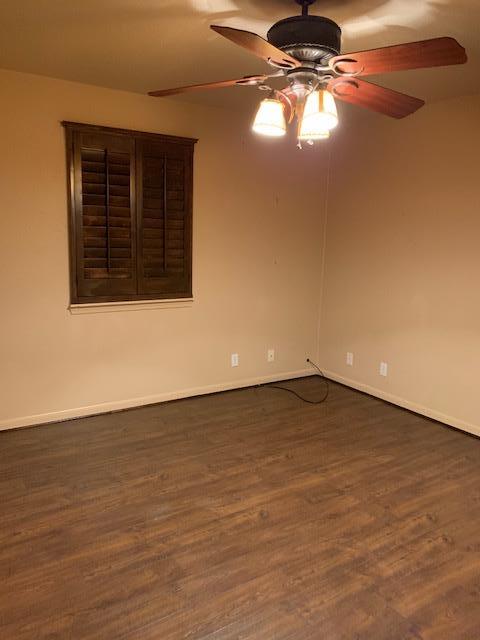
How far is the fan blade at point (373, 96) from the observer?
1979 mm

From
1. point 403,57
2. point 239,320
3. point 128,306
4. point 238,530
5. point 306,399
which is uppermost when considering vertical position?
point 403,57

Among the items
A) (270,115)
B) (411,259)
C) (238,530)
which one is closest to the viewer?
(270,115)

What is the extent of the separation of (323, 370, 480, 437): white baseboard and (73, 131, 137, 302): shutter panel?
2261mm

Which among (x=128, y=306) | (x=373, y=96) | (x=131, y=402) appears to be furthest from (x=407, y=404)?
(x=373, y=96)

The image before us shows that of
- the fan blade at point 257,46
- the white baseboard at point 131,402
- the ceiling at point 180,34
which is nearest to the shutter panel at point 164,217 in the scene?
the ceiling at point 180,34

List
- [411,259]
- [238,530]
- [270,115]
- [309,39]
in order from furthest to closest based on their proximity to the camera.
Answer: [411,259] → [238,530] → [270,115] → [309,39]

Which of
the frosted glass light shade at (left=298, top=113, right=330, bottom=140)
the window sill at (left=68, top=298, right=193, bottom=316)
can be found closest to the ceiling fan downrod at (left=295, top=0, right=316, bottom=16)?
the frosted glass light shade at (left=298, top=113, right=330, bottom=140)

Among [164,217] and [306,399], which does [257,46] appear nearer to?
[164,217]

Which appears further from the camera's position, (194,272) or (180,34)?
(194,272)

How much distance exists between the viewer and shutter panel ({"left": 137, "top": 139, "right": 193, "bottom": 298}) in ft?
12.0

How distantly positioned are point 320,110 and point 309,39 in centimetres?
28

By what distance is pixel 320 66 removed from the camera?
1933 millimetres

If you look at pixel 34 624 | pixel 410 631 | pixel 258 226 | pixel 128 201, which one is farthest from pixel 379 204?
pixel 34 624

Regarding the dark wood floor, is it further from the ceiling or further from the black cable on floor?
the ceiling
